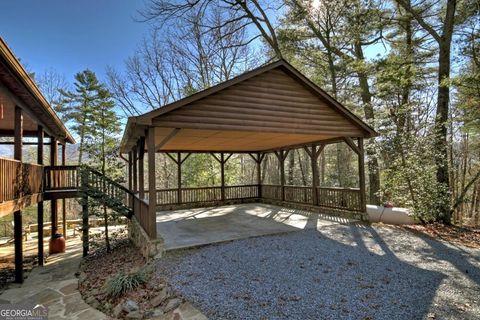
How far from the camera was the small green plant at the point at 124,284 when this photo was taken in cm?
454

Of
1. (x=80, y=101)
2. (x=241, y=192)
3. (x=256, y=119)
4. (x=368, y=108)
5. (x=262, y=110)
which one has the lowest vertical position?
(x=241, y=192)

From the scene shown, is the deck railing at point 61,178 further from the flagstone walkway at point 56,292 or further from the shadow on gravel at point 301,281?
the shadow on gravel at point 301,281

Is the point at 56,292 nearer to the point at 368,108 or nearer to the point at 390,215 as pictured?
the point at 390,215

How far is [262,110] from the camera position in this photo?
7207 mm

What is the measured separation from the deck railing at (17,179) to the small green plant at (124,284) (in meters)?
2.50

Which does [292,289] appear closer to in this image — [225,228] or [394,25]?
[225,228]

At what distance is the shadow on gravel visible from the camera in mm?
3484

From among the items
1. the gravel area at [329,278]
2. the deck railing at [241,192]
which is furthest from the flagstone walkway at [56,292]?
the deck railing at [241,192]

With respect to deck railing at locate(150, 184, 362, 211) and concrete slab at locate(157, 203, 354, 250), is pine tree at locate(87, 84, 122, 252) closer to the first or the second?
concrete slab at locate(157, 203, 354, 250)

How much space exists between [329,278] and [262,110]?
4.39 meters

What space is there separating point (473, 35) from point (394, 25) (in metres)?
4.76

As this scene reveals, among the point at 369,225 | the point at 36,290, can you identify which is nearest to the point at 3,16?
the point at 36,290

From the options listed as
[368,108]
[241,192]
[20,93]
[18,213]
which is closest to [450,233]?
[368,108]

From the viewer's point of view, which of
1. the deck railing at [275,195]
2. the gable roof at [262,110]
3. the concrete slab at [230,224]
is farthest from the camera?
the deck railing at [275,195]
